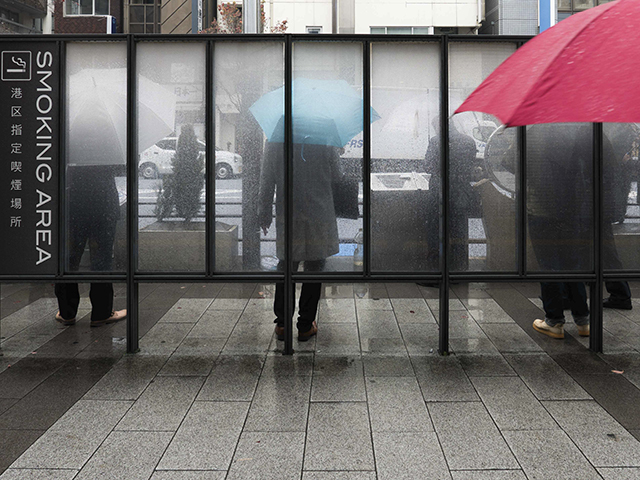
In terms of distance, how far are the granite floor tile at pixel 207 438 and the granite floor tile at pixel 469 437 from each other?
1.30m

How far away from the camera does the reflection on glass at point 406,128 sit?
18.8 ft

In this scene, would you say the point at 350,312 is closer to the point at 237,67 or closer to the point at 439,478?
the point at 237,67

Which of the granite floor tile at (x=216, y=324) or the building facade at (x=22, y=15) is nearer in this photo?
the granite floor tile at (x=216, y=324)

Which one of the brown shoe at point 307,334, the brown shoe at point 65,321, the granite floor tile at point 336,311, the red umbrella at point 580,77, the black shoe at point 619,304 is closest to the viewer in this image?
the red umbrella at point 580,77

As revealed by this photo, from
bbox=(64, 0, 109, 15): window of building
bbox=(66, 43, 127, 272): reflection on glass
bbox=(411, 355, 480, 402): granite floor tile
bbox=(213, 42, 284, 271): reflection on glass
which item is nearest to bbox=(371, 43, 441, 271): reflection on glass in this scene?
bbox=(213, 42, 284, 271): reflection on glass

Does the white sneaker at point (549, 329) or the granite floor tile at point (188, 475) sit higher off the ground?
the white sneaker at point (549, 329)

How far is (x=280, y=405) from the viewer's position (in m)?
4.62

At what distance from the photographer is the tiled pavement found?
12.2 feet

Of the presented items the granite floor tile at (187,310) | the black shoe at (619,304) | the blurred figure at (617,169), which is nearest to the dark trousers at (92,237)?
the granite floor tile at (187,310)

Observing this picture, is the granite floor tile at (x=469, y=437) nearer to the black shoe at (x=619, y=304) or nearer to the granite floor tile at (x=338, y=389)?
the granite floor tile at (x=338, y=389)

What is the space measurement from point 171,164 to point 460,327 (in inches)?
133

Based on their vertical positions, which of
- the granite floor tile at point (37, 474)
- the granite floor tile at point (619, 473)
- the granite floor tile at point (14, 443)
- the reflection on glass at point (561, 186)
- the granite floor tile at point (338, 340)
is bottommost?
the granite floor tile at point (37, 474)

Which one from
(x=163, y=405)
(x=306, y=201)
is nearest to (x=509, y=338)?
(x=306, y=201)

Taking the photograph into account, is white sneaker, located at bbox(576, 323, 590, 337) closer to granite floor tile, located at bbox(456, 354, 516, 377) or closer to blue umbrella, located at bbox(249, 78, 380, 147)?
granite floor tile, located at bbox(456, 354, 516, 377)
